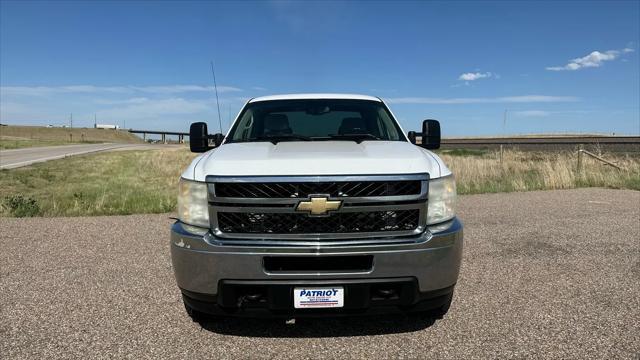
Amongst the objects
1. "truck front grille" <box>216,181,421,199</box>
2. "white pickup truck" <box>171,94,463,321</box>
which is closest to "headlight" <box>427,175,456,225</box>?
"white pickup truck" <box>171,94,463,321</box>

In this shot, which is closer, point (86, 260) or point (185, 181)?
point (185, 181)

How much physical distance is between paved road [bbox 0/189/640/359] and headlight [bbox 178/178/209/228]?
0.84 metres

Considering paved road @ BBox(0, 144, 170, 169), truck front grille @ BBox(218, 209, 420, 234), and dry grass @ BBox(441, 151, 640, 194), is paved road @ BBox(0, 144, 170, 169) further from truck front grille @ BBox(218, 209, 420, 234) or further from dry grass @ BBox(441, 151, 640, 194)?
truck front grille @ BBox(218, 209, 420, 234)

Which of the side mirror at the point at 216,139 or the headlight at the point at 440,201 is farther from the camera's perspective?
the side mirror at the point at 216,139

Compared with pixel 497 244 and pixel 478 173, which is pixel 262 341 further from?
pixel 478 173

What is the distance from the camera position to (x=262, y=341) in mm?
3355

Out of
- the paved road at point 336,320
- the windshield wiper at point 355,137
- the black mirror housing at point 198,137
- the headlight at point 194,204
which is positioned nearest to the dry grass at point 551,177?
the paved road at point 336,320

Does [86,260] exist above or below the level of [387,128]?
below

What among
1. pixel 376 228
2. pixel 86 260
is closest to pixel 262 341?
pixel 376 228

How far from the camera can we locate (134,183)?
1532cm

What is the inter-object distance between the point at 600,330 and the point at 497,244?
2743mm

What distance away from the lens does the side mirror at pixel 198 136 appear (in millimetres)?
4730

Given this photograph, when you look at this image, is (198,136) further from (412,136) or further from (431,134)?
(431,134)

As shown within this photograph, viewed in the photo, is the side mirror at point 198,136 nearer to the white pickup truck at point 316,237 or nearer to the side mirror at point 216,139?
the side mirror at point 216,139
